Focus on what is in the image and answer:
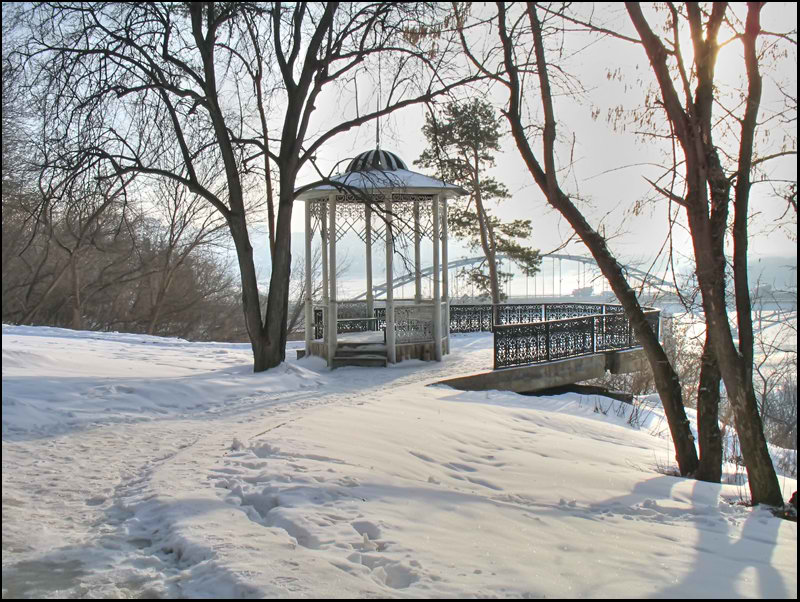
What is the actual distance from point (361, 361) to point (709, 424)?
800 centimetres

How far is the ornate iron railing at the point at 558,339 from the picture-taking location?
42.9ft

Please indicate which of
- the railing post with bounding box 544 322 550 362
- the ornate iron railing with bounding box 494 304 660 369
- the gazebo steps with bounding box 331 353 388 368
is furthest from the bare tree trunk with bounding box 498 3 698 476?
the gazebo steps with bounding box 331 353 388 368

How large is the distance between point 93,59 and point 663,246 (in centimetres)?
925

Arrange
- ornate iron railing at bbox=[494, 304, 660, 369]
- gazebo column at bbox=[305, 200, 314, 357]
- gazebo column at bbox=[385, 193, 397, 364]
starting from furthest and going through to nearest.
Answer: gazebo column at bbox=[305, 200, 314, 357]
gazebo column at bbox=[385, 193, 397, 364]
ornate iron railing at bbox=[494, 304, 660, 369]

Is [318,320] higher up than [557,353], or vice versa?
[318,320]

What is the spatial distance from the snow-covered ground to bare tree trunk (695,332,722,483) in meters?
0.59

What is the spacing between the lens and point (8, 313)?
81.1 feet

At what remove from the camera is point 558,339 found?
14.3 metres

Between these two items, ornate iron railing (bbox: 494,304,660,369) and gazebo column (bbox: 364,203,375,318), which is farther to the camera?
gazebo column (bbox: 364,203,375,318)

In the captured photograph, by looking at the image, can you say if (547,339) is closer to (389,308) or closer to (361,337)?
(389,308)

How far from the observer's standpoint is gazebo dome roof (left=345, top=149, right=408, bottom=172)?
14328 mm

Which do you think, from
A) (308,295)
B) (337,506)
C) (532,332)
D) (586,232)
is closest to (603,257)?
(586,232)

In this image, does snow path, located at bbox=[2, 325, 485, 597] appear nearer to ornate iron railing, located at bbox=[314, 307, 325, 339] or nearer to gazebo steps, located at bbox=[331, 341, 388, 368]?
gazebo steps, located at bbox=[331, 341, 388, 368]

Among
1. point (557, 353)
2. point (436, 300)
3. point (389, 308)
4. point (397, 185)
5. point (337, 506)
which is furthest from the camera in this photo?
point (436, 300)
